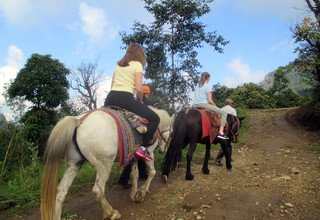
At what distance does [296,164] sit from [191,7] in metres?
12.2

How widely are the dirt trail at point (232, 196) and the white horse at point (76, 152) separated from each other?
845 mm

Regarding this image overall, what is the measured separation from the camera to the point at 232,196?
5883mm

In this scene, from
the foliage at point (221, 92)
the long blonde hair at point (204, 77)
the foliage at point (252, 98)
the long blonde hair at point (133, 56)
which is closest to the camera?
the long blonde hair at point (133, 56)

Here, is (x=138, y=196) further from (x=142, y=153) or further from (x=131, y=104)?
(x=131, y=104)

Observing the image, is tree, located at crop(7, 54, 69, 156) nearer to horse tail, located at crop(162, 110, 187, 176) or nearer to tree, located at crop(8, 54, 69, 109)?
tree, located at crop(8, 54, 69, 109)

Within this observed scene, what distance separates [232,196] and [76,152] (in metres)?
2.94

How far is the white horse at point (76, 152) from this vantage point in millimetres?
4348

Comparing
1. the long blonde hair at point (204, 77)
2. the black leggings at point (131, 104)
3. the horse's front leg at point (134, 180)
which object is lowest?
the horse's front leg at point (134, 180)

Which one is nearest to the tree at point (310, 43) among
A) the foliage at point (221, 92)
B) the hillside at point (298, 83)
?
the hillside at point (298, 83)

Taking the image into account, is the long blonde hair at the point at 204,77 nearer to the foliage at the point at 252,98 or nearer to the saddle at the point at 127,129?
the saddle at the point at 127,129

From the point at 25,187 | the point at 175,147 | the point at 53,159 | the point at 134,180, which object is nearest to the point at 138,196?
the point at 134,180

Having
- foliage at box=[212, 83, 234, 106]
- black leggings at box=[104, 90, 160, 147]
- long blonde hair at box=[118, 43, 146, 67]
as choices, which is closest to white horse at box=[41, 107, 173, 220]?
black leggings at box=[104, 90, 160, 147]

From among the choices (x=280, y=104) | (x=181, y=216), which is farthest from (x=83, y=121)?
(x=280, y=104)

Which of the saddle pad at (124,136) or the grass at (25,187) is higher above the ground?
the saddle pad at (124,136)
